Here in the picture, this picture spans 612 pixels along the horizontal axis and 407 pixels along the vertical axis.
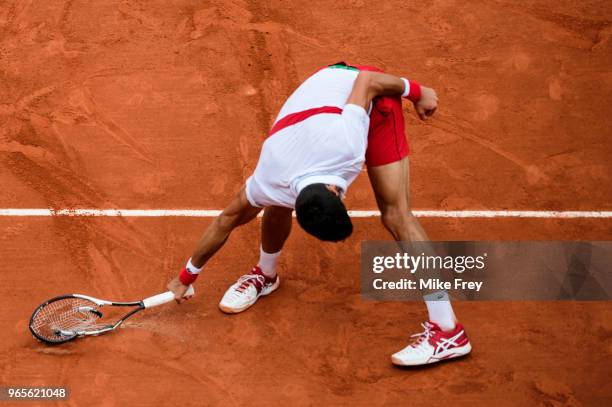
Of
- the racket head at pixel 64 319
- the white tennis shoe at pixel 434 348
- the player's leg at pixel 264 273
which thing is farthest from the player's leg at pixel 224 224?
the white tennis shoe at pixel 434 348

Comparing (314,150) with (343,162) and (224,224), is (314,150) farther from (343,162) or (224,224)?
(224,224)

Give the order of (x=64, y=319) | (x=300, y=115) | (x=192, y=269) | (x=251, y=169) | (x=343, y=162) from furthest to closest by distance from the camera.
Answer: (x=251, y=169) < (x=64, y=319) < (x=192, y=269) < (x=300, y=115) < (x=343, y=162)

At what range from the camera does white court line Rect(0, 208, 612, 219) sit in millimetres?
7090

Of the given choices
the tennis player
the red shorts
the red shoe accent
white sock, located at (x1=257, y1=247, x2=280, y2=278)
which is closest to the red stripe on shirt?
the tennis player

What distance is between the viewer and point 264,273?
21.3ft

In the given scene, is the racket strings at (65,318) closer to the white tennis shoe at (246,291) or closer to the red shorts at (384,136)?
the white tennis shoe at (246,291)

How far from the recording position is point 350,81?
5809 mm

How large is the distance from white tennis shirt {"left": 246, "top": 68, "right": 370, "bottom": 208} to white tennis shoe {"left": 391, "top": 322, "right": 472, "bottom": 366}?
1218mm

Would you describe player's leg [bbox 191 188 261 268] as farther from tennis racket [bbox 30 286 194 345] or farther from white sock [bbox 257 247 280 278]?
white sock [bbox 257 247 280 278]

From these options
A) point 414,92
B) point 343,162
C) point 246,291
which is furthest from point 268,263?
point 414,92

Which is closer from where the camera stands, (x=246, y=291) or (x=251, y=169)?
(x=246, y=291)

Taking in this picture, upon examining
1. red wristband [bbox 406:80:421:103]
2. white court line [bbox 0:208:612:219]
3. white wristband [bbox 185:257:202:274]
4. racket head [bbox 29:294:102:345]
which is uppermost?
red wristband [bbox 406:80:421:103]

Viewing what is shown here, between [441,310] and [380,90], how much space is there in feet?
4.91

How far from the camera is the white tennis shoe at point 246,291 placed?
21.0 ft
